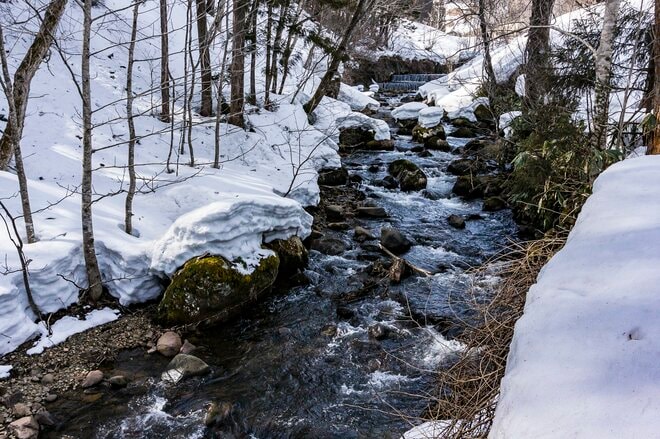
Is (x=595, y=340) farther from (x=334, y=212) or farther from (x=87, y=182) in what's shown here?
(x=334, y=212)

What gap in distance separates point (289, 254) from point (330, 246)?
1.13 m

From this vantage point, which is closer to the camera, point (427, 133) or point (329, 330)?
point (329, 330)

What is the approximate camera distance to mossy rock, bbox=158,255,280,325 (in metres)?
5.56

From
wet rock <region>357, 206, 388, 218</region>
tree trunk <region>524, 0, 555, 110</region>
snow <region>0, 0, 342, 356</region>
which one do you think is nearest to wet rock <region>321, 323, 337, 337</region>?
snow <region>0, 0, 342, 356</region>

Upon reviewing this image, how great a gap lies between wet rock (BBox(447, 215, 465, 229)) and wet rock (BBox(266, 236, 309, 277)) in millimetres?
3501

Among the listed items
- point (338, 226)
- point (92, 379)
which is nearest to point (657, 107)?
point (338, 226)

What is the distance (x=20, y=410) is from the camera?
4.11m

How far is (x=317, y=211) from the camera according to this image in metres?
9.43

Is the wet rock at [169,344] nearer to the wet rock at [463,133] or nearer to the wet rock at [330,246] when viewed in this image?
the wet rock at [330,246]

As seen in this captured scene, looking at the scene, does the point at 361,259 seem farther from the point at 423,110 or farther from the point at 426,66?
the point at 426,66

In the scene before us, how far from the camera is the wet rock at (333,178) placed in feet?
36.4

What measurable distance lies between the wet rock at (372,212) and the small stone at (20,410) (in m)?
6.62

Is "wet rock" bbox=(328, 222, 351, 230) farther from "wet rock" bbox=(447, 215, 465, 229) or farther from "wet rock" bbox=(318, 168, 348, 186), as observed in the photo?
"wet rock" bbox=(318, 168, 348, 186)

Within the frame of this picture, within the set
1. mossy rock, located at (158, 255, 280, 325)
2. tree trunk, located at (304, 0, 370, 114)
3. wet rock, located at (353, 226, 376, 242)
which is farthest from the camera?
tree trunk, located at (304, 0, 370, 114)
